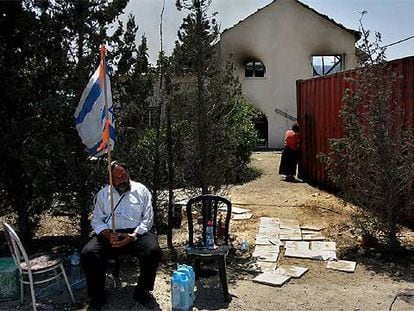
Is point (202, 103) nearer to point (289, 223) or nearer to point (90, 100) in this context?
point (90, 100)

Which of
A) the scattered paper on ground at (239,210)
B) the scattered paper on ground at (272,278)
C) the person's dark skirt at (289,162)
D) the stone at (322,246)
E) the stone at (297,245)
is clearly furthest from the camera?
the person's dark skirt at (289,162)

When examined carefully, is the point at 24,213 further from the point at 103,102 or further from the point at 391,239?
the point at 391,239

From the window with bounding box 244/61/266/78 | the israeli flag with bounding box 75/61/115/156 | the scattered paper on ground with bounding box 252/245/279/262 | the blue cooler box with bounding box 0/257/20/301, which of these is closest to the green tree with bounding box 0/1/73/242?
the israeli flag with bounding box 75/61/115/156

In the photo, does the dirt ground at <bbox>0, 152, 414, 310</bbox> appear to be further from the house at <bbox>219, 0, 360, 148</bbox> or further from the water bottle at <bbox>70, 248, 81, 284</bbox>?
the house at <bbox>219, 0, 360, 148</bbox>

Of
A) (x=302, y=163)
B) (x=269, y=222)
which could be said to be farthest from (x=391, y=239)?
(x=302, y=163)

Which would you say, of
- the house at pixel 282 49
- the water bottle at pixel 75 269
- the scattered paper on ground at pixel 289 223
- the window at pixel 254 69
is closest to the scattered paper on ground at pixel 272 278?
the water bottle at pixel 75 269

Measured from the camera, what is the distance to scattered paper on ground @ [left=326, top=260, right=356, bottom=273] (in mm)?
5953

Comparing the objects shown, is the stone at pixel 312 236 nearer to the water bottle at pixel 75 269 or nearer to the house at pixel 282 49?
the water bottle at pixel 75 269

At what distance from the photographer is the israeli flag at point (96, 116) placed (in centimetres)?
538

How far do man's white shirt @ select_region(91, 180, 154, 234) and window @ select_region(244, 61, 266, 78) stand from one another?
17.1 meters

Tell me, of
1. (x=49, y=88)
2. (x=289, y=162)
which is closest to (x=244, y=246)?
(x=49, y=88)

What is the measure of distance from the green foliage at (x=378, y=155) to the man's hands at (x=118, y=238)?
317 cm

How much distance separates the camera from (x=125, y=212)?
17.7 feet

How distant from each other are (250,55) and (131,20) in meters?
15.6
